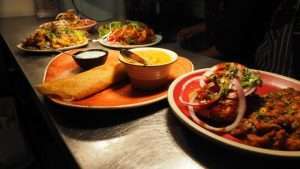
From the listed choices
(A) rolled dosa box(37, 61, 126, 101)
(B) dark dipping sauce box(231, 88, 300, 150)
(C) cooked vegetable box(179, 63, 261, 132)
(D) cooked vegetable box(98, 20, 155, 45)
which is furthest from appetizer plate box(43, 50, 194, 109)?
(D) cooked vegetable box(98, 20, 155, 45)

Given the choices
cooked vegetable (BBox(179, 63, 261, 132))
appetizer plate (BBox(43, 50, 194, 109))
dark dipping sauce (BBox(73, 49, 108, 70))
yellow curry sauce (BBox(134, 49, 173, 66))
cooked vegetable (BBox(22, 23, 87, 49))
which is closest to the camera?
cooked vegetable (BBox(179, 63, 261, 132))

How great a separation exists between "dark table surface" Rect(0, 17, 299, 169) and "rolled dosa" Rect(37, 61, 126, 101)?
0.05 m

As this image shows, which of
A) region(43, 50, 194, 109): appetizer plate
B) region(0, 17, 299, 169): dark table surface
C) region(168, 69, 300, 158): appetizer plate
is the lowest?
region(0, 17, 299, 169): dark table surface

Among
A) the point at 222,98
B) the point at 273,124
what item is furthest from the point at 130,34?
the point at 273,124

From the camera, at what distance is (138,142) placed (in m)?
0.71

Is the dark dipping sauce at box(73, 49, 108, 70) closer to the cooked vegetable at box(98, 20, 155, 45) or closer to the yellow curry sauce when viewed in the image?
the yellow curry sauce

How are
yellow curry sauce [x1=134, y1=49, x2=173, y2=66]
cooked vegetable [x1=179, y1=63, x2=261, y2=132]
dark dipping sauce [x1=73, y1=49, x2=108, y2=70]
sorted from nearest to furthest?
cooked vegetable [x1=179, y1=63, x2=261, y2=132] → yellow curry sauce [x1=134, y1=49, x2=173, y2=66] → dark dipping sauce [x1=73, y1=49, x2=108, y2=70]

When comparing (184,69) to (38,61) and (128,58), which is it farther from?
(38,61)

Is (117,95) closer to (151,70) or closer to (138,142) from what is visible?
(151,70)

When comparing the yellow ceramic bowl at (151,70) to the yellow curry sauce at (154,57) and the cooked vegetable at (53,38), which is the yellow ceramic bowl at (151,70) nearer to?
the yellow curry sauce at (154,57)

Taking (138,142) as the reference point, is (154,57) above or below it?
above

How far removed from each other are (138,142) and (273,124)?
34 centimetres

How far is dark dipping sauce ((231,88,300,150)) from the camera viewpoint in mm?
621

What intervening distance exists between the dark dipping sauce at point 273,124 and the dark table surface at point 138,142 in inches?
1.5
